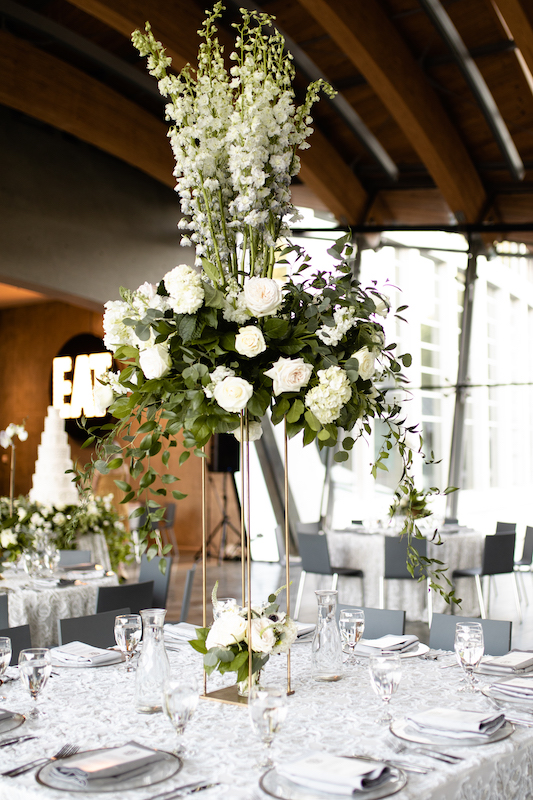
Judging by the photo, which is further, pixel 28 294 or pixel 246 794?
pixel 28 294

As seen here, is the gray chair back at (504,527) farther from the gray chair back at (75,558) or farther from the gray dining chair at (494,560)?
the gray chair back at (75,558)

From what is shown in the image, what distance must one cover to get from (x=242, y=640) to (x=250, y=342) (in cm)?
80

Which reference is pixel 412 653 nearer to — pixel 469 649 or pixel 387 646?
pixel 387 646

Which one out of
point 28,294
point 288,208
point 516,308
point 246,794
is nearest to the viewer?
point 246,794

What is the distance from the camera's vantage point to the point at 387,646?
2.72 meters

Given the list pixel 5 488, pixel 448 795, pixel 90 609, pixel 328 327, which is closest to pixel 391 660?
pixel 448 795

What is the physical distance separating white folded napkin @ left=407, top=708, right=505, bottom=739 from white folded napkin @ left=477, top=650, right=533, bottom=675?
→ 0.57 m

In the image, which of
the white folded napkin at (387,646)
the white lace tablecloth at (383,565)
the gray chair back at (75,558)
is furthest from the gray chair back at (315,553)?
the white folded napkin at (387,646)

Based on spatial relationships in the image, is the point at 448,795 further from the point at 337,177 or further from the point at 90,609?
the point at 337,177

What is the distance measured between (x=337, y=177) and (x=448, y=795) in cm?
947

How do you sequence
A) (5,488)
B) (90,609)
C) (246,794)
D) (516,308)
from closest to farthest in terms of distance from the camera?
(246,794), (90,609), (516,308), (5,488)

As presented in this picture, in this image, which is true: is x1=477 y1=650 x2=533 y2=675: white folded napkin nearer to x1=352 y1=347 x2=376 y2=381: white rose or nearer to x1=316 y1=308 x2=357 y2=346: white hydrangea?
x1=352 y1=347 x2=376 y2=381: white rose

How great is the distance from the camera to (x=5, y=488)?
44.2ft

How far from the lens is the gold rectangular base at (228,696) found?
211 cm
